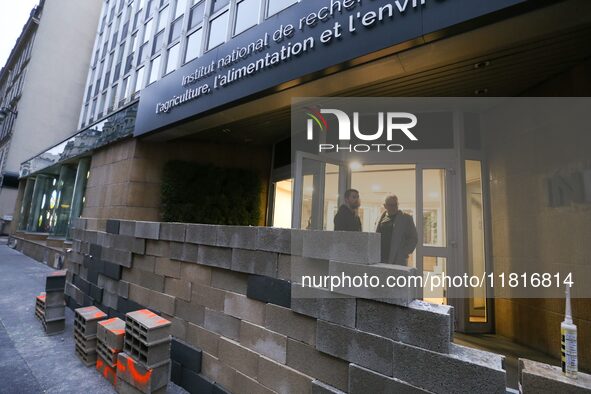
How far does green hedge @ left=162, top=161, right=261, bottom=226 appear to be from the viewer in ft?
25.5

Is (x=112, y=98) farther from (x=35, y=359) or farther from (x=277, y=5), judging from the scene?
(x=35, y=359)

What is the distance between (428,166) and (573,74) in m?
2.17

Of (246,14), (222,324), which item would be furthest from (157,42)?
(222,324)

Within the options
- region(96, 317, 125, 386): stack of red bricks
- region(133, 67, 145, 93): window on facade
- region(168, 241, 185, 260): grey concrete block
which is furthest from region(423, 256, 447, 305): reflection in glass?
region(133, 67, 145, 93): window on facade

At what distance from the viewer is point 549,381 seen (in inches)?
56.4

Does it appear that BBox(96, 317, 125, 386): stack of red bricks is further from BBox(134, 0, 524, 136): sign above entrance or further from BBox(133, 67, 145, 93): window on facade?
BBox(133, 67, 145, 93): window on facade

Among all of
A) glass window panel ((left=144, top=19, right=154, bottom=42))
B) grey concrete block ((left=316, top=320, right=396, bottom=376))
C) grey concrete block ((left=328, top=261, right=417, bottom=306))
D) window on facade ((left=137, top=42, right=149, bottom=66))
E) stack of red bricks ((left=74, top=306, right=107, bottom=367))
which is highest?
glass window panel ((left=144, top=19, right=154, bottom=42))

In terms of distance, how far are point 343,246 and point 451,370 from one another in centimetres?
93

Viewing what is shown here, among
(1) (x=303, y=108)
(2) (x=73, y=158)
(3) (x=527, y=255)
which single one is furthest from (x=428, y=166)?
(2) (x=73, y=158)

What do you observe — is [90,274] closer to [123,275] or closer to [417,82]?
[123,275]

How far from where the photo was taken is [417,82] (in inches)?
177

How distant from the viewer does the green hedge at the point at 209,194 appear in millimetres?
7773

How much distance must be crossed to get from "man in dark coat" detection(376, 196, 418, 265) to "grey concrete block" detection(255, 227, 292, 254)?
2162 mm

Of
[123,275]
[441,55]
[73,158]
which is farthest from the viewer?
[73,158]
